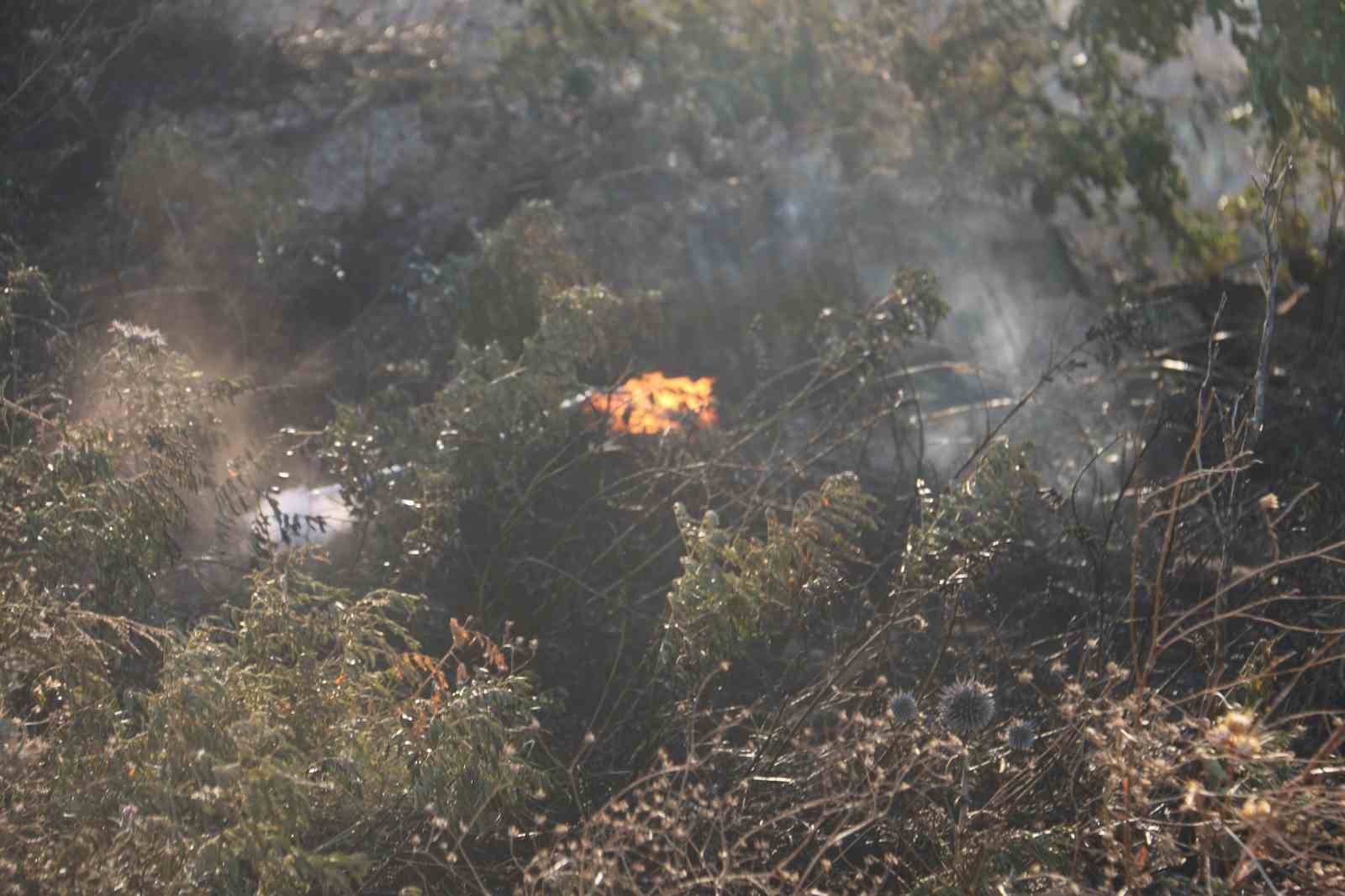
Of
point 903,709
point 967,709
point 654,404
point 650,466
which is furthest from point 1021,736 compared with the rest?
point 654,404

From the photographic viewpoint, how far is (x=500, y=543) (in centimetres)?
428

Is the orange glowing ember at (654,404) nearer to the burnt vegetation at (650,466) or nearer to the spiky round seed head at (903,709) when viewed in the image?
the burnt vegetation at (650,466)

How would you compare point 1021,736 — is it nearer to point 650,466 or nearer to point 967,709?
point 967,709

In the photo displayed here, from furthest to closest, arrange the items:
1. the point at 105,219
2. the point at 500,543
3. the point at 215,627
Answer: the point at 105,219, the point at 500,543, the point at 215,627

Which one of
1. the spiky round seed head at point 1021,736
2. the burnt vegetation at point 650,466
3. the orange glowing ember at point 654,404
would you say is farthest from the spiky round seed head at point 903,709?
the orange glowing ember at point 654,404

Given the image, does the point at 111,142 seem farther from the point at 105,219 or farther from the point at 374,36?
the point at 374,36

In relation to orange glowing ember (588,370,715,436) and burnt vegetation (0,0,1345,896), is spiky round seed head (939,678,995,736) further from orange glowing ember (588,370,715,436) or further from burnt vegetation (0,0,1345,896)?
orange glowing ember (588,370,715,436)

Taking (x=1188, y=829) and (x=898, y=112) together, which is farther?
(x=898, y=112)

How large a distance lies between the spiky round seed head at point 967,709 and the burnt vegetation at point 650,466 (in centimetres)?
1

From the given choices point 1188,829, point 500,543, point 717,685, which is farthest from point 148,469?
point 1188,829

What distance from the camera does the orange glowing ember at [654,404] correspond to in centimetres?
471

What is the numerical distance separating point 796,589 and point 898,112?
4758 mm

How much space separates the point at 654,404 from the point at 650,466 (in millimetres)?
335

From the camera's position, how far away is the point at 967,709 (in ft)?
9.90
